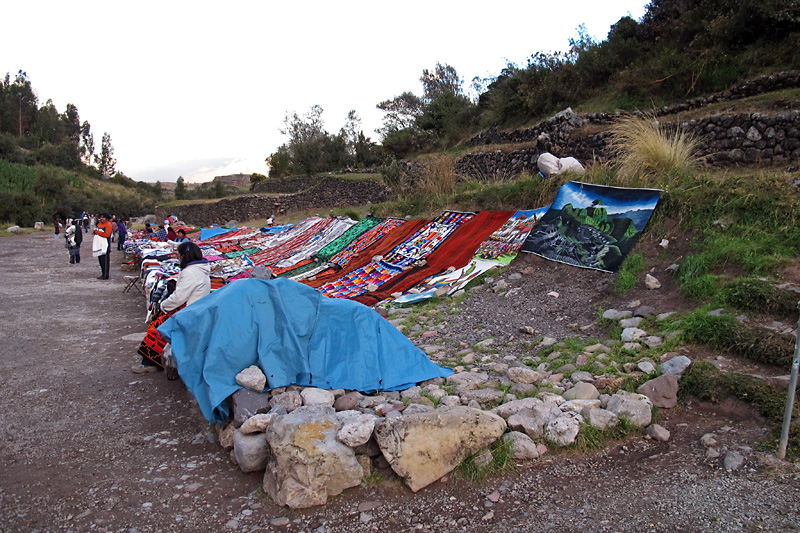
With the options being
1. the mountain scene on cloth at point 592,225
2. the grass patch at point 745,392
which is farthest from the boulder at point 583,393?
the mountain scene on cloth at point 592,225

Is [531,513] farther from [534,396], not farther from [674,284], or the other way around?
[674,284]

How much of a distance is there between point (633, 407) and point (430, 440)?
1.36 meters

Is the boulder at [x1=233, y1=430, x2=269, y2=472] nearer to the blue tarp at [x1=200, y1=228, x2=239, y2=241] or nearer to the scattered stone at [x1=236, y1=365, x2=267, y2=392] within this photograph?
the scattered stone at [x1=236, y1=365, x2=267, y2=392]

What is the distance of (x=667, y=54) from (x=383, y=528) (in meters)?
15.6

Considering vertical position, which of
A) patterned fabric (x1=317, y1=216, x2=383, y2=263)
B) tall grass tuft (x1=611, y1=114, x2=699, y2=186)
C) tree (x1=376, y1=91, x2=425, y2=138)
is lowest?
patterned fabric (x1=317, y1=216, x2=383, y2=263)

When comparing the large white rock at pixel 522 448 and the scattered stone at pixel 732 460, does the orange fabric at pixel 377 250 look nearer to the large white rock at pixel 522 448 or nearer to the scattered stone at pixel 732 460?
the large white rock at pixel 522 448

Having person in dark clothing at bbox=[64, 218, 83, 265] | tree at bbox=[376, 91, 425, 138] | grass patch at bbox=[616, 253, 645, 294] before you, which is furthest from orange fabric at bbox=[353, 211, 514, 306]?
tree at bbox=[376, 91, 425, 138]

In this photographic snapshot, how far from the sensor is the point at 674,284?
5.09 m

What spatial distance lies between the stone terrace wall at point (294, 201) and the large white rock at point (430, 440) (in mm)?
18672

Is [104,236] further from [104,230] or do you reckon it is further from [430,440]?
[430,440]

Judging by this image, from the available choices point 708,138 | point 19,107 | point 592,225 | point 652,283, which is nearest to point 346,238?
point 592,225

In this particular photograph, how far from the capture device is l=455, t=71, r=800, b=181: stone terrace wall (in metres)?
8.16

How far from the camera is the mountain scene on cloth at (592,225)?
6102mm

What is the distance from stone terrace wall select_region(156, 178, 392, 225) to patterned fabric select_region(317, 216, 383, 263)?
382 inches
